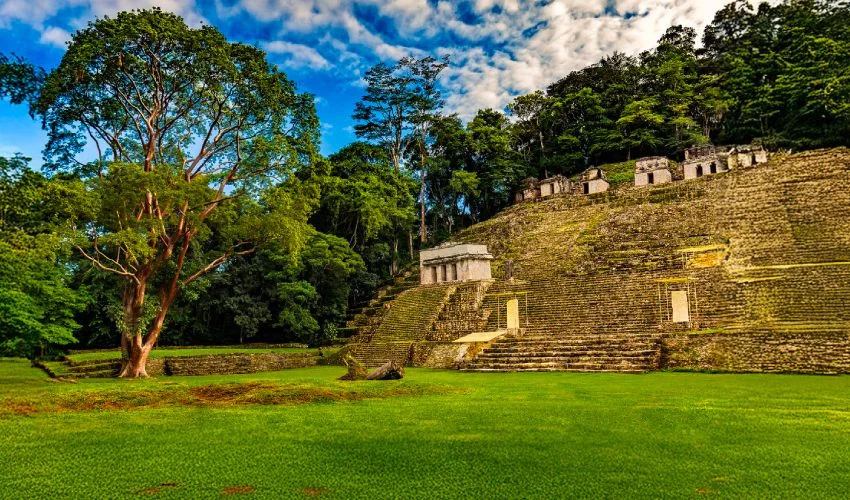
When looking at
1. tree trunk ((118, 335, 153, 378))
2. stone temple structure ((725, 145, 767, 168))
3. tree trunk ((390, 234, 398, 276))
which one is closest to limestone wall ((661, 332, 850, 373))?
tree trunk ((118, 335, 153, 378))

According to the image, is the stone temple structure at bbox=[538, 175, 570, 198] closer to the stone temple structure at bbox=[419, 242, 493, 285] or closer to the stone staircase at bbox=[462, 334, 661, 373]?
the stone temple structure at bbox=[419, 242, 493, 285]

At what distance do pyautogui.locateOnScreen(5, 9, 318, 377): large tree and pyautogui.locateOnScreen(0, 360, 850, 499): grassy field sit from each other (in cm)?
666

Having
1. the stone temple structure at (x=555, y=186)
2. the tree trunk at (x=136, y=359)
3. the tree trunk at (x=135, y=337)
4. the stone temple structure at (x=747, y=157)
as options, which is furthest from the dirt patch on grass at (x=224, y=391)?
the stone temple structure at (x=747, y=157)

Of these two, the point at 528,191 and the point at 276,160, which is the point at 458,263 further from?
the point at 528,191

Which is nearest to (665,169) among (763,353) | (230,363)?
(763,353)

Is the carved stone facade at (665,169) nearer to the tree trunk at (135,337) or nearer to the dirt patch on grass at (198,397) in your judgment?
the tree trunk at (135,337)

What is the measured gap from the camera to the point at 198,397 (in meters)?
8.49

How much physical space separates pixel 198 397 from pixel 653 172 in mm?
31719

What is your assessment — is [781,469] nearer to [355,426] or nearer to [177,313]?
[355,426]

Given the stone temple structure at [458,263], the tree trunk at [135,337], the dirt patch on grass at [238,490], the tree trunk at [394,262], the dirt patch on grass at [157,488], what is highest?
the tree trunk at [394,262]

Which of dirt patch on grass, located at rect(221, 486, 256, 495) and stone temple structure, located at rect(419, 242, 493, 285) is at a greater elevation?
stone temple structure, located at rect(419, 242, 493, 285)

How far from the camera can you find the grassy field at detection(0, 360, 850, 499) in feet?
12.3

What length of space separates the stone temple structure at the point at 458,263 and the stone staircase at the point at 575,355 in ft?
25.6

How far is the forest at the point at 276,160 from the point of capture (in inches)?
555
